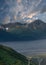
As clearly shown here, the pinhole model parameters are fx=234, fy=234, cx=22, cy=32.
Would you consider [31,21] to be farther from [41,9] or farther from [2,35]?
[2,35]

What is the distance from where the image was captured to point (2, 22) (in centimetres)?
2259

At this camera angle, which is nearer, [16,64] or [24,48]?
[16,64]

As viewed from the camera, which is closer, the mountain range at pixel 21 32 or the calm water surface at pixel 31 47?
the calm water surface at pixel 31 47

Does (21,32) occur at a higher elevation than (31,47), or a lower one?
higher

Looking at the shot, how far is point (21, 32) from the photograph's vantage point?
78.1 ft

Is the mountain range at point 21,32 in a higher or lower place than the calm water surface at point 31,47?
higher

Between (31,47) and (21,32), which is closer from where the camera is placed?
(31,47)

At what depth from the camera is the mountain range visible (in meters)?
22.1

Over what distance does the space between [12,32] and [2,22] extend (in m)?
1.39

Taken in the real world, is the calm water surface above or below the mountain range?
below

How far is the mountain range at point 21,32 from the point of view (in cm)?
2212

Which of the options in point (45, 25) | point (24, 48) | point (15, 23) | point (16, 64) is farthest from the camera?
point (45, 25)

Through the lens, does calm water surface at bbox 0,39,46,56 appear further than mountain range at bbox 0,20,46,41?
No

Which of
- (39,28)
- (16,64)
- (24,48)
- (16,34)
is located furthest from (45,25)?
(16,64)
